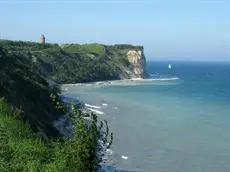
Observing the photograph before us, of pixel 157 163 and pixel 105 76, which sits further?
pixel 105 76

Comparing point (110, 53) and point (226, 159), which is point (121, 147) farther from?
point (110, 53)

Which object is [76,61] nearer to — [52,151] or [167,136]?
[167,136]

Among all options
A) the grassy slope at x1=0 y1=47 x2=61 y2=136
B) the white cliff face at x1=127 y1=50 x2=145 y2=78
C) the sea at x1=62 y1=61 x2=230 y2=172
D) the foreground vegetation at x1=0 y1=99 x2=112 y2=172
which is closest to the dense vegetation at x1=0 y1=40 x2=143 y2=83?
the white cliff face at x1=127 y1=50 x2=145 y2=78

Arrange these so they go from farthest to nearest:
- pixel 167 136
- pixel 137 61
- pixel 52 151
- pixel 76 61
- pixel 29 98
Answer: pixel 137 61, pixel 76 61, pixel 167 136, pixel 29 98, pixel 52 151

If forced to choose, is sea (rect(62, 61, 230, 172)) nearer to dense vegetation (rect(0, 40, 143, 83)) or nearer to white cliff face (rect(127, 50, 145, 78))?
dense vegetation (rect(0, 40, 143, 83))

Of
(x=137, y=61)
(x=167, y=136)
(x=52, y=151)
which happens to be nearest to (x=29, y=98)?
(x=167, y=136)

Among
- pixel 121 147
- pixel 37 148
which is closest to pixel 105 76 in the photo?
pixel 121 147
